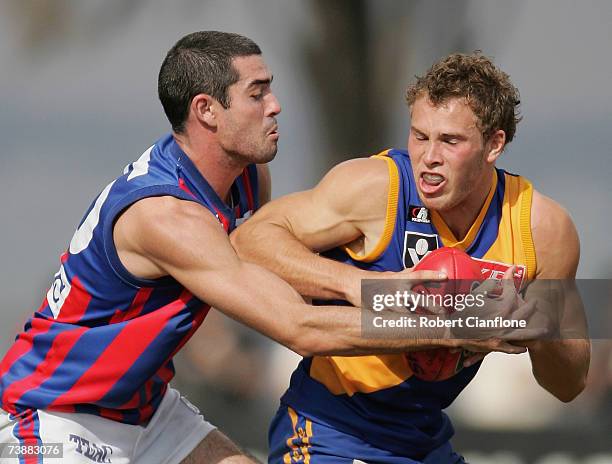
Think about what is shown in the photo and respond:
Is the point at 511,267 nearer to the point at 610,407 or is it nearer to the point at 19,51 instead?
the point at 610,407

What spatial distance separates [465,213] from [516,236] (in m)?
0.20

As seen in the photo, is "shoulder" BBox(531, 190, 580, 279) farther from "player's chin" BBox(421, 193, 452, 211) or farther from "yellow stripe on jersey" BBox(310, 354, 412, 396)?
"yellow stripe on jersey" BBox(310, 354, 412, 396)

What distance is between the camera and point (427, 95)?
4000 millimetres

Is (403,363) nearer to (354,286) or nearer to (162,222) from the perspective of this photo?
(354,286)

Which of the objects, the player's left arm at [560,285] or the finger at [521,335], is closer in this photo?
Answer: the finger at [521,335]

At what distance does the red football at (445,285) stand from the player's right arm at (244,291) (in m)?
0.18

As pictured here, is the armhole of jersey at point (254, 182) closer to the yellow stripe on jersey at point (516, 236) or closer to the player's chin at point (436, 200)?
the player's chin at point (436, 200)

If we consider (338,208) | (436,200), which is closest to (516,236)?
(436,200)

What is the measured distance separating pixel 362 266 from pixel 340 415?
56 cm

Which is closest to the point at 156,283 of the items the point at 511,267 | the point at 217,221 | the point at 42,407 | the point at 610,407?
the point at 217,221

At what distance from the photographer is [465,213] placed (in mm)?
4070

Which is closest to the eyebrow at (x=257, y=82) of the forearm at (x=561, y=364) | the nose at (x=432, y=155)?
the nose at (x=432, y=155)

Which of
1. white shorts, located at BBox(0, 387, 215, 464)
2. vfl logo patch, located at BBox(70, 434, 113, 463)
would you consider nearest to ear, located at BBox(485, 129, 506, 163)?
white shorts, located at BBox(0, 387, 215, 464)

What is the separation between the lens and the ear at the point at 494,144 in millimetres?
4062
